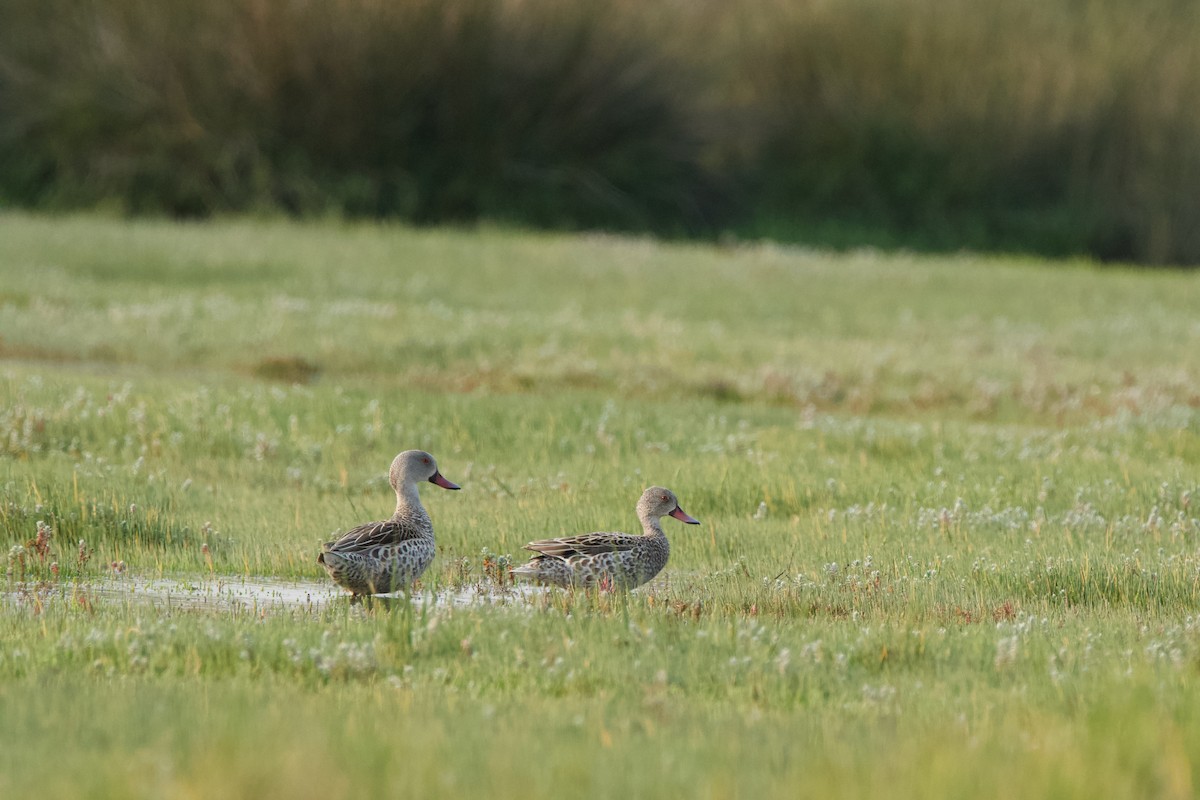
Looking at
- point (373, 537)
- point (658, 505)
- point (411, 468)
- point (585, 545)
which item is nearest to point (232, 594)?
point (373, 537)

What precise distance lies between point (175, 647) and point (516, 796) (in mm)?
3397

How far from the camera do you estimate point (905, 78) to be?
51.3 m

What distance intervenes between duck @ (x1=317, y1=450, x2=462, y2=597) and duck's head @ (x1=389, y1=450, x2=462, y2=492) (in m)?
0.34

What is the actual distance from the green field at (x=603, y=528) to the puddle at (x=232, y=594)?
0.10m

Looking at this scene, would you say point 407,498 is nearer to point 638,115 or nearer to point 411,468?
point 411,468

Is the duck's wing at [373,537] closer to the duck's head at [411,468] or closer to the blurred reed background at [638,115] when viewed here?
the duck's head at [411,468]

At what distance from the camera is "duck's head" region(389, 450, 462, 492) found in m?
11.6

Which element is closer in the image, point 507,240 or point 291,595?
point 291,595

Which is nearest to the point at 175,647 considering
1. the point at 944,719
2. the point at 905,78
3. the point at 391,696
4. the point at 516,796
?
the point at 391,696

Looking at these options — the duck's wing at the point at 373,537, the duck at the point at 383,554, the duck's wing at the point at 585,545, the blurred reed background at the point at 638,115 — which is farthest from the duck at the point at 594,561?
the blurred reed background at the point at 638,115

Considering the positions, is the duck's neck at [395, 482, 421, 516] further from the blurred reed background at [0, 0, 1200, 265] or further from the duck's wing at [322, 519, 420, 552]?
the blurred reed background at [0, 0, 1200, 265]

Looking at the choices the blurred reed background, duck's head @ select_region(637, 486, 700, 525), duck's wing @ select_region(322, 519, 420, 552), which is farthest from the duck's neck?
the blurred reed background

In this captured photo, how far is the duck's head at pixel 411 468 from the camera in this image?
37.9 feet

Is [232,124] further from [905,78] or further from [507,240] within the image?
[905,78]
